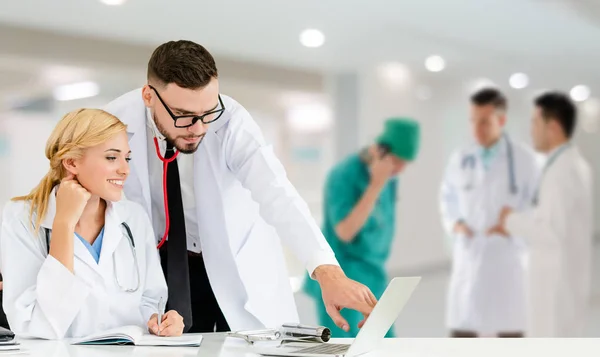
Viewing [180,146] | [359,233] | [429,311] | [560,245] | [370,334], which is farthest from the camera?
[429,311]

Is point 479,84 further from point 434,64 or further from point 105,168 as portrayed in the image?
point 105,168

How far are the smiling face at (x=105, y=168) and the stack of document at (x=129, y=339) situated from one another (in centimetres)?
42

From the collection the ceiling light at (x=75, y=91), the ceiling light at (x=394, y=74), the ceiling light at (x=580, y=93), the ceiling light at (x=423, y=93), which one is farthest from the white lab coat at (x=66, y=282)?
the ceiling light at (x=580, y=93)

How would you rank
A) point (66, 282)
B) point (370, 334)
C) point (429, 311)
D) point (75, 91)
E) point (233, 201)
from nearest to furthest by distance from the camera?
point (370, 334) < point (66, 282) < point (233, 201) < point (75, 91) < point (429, 311)

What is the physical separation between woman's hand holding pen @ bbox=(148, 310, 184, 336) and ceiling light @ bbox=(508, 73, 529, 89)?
12.2ft

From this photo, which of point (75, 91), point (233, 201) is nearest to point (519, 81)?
point (75, 91)

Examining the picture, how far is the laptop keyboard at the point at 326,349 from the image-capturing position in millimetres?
1930

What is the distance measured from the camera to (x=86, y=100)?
4.73 m

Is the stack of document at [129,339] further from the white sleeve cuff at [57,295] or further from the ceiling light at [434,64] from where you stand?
the ceiling light at [434,64]

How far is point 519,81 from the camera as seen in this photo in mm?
5469

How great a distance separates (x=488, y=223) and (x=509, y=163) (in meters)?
0.39

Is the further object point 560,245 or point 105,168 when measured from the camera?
point 560,245

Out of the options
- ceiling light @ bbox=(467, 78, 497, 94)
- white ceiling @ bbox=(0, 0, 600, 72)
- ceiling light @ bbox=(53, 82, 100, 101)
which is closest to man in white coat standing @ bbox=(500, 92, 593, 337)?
ceiling light @ bbox=(467, 78, 497, 94)

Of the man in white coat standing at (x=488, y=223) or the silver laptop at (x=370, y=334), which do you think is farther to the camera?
the man in white coat standing at (x=488, y=223)
